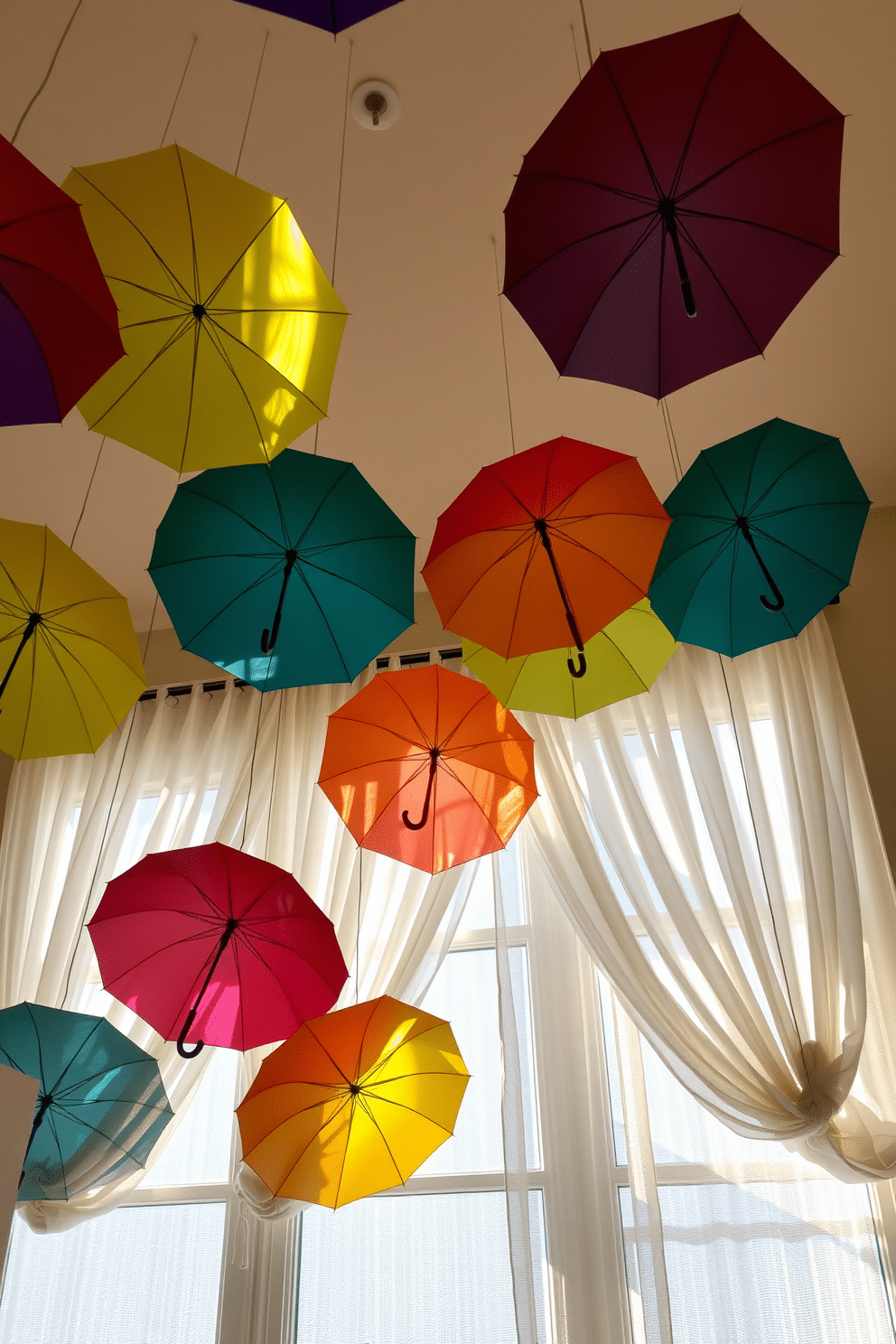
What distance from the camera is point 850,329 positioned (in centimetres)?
360

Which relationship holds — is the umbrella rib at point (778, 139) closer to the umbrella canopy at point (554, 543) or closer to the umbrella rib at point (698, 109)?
the umbrella rib at point (698, 109)

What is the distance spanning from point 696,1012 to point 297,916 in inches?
53.5

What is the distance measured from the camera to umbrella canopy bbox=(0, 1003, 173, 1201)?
3260mm

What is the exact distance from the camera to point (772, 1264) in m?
3.13

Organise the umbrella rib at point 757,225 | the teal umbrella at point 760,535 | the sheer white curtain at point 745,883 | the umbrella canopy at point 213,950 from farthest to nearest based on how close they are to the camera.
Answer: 1. the sheer white curtain at point 745,883
2. the umbrella canopy at point 213,950
3. the teal umbrella at point 760,535
4. the umbrella rib at point 757,225

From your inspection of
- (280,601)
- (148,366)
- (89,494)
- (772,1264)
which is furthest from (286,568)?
(772,1264)

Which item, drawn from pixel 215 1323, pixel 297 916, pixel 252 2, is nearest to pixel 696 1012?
pixel 297 916

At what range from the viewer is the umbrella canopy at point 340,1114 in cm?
309

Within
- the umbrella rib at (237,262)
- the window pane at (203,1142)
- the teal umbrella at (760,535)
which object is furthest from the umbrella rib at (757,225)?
the window pane at (203,1142)

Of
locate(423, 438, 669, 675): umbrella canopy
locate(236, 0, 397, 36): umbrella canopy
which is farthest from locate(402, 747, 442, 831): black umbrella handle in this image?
locate(236, 0, 397, 36): umbrella canopy

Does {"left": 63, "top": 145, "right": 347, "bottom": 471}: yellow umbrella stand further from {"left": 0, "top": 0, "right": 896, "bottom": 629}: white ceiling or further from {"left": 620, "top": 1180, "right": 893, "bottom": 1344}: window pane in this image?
{"left": 620, "top": 1180, "right": 893, "bottom": 1344}: window pane

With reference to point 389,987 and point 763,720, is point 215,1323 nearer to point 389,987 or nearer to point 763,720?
point 389,987

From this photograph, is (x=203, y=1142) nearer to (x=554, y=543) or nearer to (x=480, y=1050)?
(x=480, y=1050)

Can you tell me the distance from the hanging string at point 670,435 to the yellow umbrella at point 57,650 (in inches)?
81.6
